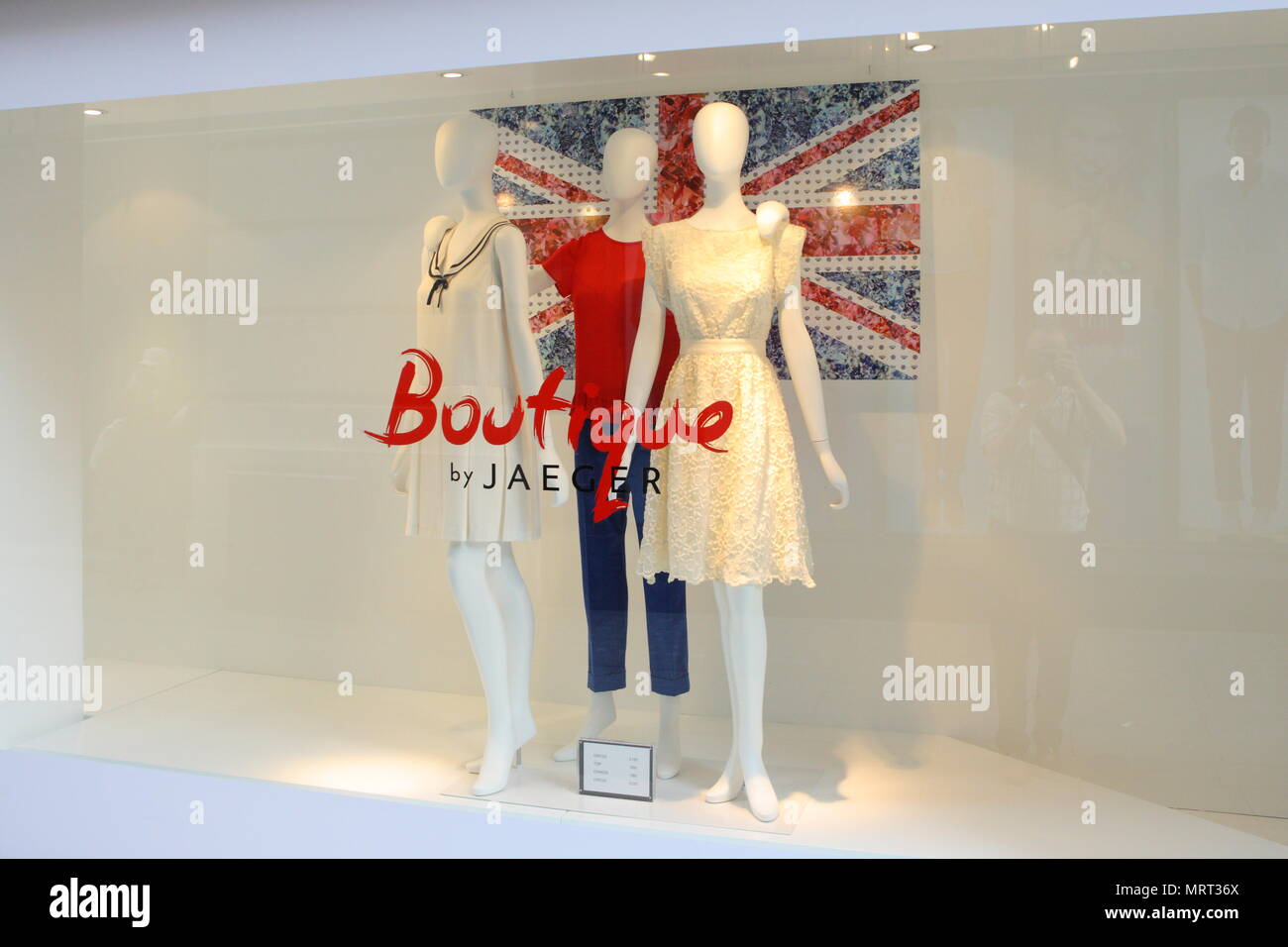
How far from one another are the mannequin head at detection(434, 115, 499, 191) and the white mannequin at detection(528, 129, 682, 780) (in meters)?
0.27

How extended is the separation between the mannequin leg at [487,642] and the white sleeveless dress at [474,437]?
0.21 feet

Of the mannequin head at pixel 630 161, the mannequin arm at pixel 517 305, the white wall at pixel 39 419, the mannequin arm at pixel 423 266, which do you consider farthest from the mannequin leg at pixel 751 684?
the white wall at pixel 39 419

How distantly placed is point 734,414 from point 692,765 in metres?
0.90

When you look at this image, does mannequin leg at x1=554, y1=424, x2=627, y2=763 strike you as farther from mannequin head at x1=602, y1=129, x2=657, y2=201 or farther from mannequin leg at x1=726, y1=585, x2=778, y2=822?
mannequin head at x1=602, y1=129, x2=657, y2=201

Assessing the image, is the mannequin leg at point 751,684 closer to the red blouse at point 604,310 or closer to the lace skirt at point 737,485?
the lace skirt at point 737,485

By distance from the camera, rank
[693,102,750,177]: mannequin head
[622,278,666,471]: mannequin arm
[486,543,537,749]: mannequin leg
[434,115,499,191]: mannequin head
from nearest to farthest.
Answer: [693,102,750,177]: mannequin head → [622,278,666,471]: mannequin arm → [434,115,499,191]: mannequin head → [486,543,537,749]: mannequin leg

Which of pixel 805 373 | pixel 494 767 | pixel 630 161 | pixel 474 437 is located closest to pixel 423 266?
pixel 474 437

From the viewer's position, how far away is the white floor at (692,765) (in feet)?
8.48

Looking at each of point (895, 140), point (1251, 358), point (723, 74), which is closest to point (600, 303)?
point (723, 74)

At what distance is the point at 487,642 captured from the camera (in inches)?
115

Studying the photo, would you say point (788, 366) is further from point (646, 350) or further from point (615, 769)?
point (615, 769)

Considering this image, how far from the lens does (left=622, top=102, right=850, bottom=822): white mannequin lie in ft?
8.53

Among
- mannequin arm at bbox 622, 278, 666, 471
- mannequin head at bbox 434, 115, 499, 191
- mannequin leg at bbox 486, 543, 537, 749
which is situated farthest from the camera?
mannequin leg at bbox 486, 543, 537, 749

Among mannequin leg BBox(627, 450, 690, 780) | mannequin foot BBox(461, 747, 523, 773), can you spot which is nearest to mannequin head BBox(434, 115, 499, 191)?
mannequin leg BBox(627, 450, 690, 780)
